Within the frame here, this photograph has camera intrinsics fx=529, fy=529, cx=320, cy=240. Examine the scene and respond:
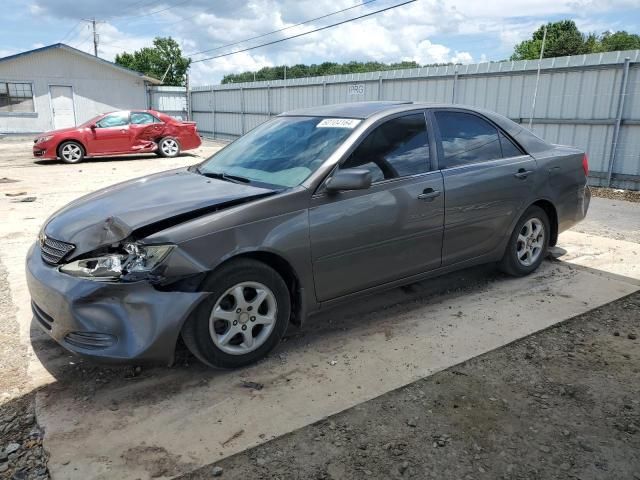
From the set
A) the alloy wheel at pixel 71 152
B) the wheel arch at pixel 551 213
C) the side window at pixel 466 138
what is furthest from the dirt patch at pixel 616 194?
the alloy wheel at pixel 71 152

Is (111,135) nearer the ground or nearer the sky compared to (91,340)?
nearer the sky

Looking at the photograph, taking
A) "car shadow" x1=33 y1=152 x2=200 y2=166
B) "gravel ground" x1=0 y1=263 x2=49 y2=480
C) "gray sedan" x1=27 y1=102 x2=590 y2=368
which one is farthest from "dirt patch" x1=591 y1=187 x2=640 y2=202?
"car shadow" x1=33 y1=152 x2=200 y2=166

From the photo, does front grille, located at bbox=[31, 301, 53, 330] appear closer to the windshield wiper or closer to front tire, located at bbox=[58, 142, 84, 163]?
the windshield wiper

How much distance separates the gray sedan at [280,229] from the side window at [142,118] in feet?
39.8

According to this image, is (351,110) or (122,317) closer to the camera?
(122,317)

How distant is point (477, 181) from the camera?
14.4 feet

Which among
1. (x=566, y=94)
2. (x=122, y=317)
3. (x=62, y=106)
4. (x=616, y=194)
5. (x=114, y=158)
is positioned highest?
(x=566, y=94)

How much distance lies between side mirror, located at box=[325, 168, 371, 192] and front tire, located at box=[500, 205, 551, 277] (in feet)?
6.57

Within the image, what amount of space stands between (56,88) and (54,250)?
2697 centimetres

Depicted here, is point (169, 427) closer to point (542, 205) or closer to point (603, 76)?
point (542, 205)

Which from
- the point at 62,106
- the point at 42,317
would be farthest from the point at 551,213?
the point at 62,106

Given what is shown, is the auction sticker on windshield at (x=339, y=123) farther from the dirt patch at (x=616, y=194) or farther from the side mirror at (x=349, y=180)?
the dirt patch at (x=616, y=194)

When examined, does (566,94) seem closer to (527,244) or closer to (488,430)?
(527,244)

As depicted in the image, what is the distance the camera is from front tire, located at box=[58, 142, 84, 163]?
14.7 meters
